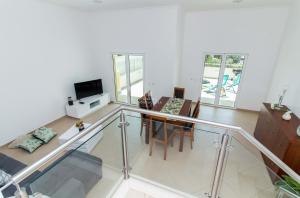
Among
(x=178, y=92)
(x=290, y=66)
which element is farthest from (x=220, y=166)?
(x=290, y=66)

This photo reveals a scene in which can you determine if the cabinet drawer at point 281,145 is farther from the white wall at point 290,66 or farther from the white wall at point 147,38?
the white wall at point 147,38

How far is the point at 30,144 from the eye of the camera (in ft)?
12.4

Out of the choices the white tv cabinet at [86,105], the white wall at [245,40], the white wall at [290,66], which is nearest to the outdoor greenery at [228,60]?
the white wall at [245,40]

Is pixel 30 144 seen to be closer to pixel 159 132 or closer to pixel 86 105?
pixel 86 105

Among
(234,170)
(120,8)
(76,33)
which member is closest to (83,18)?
(76,33)

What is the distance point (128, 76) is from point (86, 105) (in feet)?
5.89

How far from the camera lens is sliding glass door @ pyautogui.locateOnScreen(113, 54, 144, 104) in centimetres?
583

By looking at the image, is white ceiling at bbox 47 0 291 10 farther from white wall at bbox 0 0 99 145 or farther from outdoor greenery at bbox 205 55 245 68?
outdoor greenery at bbox 205 55 245 68

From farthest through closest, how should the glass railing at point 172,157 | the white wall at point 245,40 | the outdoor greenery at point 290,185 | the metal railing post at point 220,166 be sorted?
the white wall at point 245,40 < the glass railing at point 172,157 < the outdoor greenery at point 290,185 < the metal railing post at point 220,166

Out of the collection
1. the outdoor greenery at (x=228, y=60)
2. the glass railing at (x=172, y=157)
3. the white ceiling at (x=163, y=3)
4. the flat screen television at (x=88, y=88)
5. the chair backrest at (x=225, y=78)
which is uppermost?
the white ceiling at (x=163, y=3)

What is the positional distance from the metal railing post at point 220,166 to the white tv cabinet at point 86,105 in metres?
4.51

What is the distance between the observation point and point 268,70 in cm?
511

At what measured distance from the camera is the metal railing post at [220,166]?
169 cm

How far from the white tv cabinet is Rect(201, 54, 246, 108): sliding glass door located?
382 cm
